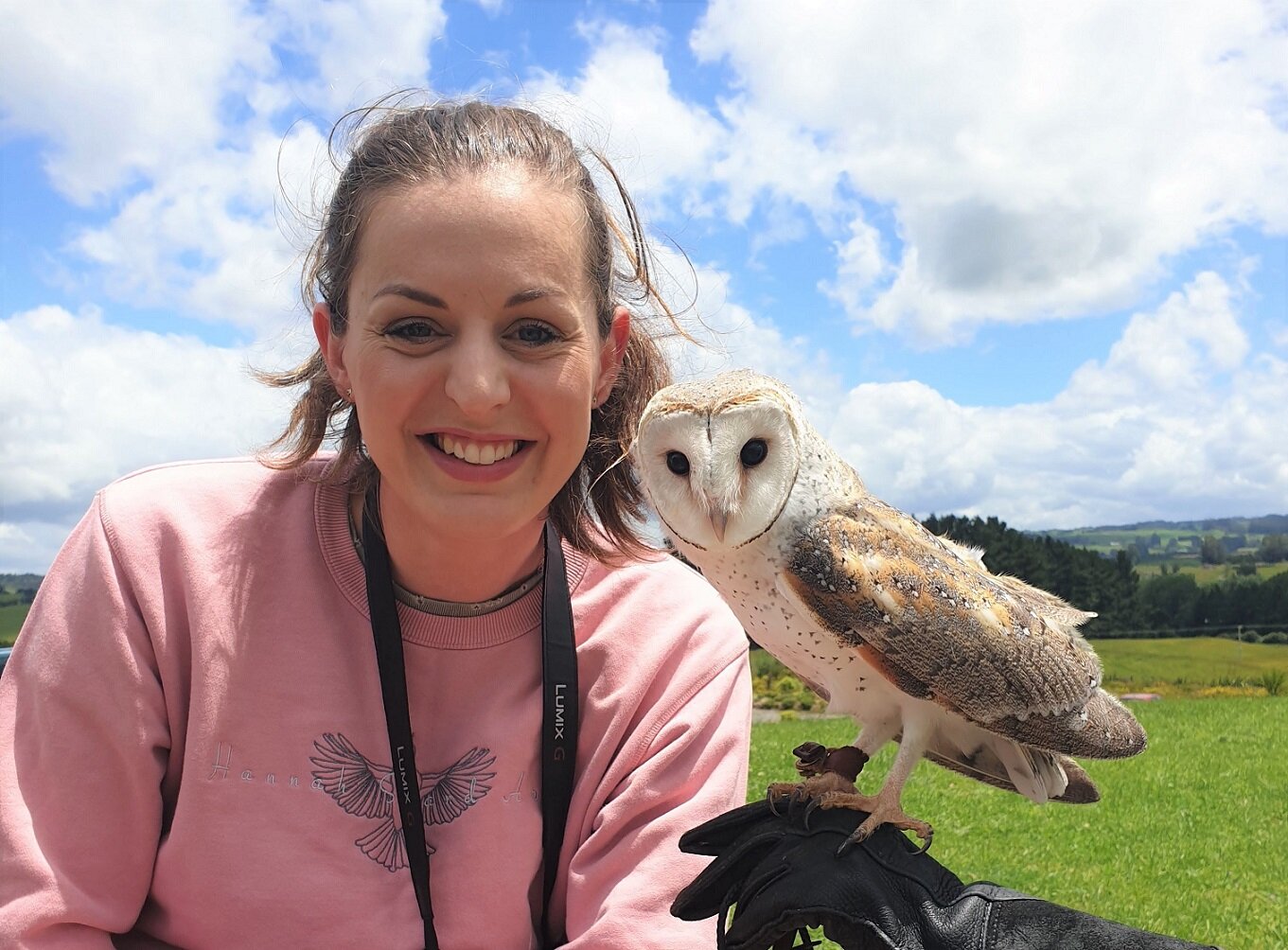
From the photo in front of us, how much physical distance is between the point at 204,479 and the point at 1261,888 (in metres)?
6.19

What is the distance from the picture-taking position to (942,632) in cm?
172

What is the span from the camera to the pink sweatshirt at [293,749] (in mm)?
1899

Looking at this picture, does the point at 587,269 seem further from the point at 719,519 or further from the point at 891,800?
the point at 891,800

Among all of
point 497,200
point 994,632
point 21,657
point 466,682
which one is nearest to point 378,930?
point 466,682

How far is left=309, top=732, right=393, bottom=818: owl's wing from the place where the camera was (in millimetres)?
2029

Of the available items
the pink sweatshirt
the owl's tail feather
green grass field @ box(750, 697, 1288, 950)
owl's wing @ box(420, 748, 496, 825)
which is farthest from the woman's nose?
green grass field @ box(750, 697, 1288, 950)

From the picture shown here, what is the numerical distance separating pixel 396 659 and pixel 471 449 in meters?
0.51

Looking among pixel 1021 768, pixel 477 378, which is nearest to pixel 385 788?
pixel 477 378

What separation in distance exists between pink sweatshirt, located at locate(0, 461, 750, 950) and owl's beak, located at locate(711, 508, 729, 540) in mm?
598

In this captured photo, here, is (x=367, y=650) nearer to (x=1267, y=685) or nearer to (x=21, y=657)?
(x=21, y=657)

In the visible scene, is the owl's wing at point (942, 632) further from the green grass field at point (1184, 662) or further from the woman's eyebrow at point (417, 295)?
the green grass field at point (1184, 662)

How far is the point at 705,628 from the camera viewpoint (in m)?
2.35

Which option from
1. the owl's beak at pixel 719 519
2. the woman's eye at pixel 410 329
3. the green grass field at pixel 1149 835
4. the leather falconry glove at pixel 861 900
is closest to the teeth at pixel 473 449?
the woman's eye at pixel 410 329

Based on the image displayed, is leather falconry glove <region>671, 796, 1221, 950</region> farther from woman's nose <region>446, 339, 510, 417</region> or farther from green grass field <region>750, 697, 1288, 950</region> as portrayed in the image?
green grass field <region>750, 697, 1288, 950</region>
